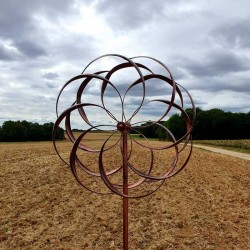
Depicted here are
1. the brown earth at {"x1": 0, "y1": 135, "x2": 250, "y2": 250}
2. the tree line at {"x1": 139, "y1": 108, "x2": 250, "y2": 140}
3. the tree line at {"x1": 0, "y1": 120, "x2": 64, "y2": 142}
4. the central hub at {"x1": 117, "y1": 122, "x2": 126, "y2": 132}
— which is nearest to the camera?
the central hub at {"x1": 117, "y1": 122, "x2": 126, "y2": 132}

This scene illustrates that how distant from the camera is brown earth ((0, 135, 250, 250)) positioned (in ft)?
30.8

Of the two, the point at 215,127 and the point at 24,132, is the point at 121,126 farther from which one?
the point at 215,127

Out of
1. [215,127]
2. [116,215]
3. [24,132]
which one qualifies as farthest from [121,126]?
[215,127]

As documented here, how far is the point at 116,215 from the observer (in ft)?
36.5

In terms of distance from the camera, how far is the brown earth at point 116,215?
938 centimetres

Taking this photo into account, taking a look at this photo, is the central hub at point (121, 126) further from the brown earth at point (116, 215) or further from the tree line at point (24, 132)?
the tree line at point (24, 132)

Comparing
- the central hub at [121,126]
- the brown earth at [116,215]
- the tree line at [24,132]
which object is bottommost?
the brown earth at [116,215]

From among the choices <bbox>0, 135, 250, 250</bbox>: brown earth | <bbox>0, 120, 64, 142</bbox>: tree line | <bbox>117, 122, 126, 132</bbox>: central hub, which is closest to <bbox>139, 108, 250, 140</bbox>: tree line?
<bbox>0, 120, 64, 142</bbox>: tree line

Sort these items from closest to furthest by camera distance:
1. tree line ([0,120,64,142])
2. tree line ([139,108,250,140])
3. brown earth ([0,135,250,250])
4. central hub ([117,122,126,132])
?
1. central hub ([117,122,126,132])
2. brown earth ([0,135,250,250])
3. tree line ([0,120,64,142])
4. tree line ([139,108,250,140])

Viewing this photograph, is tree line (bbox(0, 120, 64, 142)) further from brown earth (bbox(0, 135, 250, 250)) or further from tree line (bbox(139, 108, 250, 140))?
brown earth (bbox(0, 135, 250, 250))

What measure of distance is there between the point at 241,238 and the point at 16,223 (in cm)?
660

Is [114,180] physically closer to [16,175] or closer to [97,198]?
[97,198]

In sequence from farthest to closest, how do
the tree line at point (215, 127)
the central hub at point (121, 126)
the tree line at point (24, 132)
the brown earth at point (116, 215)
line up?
the tree line at point (215, 127)
the tree line at point (24, 132)
the brown earth at point (116, 215)
the central hub at point (121, 126)

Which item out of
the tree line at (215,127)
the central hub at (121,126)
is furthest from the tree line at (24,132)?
the central hub at (121,126)
